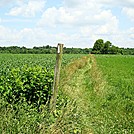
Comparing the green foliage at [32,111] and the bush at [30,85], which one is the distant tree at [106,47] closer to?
the bush at [30,85]

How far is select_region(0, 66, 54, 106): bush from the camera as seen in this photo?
351 inches

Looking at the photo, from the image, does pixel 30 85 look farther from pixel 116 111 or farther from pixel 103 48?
pixel 103 48

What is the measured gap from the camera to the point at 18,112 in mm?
6258

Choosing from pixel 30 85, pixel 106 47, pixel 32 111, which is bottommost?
pixel 32 111

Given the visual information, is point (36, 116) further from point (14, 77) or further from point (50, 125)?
point (14, 77)

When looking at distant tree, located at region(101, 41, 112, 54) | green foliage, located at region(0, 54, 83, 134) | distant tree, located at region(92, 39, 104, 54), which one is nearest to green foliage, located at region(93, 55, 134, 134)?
green foliage, located at region(0, 54, 83, 134)

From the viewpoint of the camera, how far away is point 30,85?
9.17m

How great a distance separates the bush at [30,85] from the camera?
29.2 feet

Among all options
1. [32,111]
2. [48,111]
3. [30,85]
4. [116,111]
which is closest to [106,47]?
[116,111]

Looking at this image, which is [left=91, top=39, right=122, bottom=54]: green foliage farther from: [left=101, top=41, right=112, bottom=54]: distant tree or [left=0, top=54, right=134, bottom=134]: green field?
[left=0, top=54, right=134, bottom=134]: green field

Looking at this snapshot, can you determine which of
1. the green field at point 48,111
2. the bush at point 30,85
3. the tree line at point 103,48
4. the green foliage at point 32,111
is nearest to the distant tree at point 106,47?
the tree line at point 103,48

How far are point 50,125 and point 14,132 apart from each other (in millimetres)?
737

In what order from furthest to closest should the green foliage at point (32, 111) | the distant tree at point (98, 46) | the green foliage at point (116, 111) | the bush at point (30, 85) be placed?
the distant tree at point (98, 46) < the bush at point (30, 85) < the green foliage at point (116, 111) < the green foliage at point (32, 111)

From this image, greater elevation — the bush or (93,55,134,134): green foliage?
the bush
